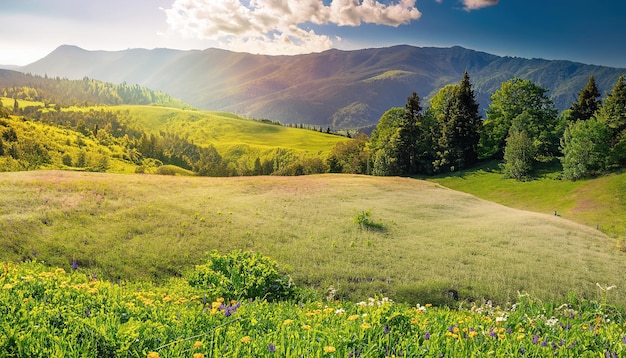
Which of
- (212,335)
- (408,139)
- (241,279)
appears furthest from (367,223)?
(408,139)

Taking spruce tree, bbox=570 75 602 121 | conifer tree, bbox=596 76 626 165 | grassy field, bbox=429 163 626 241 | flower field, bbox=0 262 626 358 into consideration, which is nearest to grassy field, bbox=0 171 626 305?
flower field, bbox=0 262 626 358

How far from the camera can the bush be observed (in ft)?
29.0

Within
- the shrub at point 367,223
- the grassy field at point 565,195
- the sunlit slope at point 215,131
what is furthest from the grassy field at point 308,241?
the sunlit slope at point 215,131

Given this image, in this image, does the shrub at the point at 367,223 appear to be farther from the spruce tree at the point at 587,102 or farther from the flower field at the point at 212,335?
the spruce tree at the point at 587,102

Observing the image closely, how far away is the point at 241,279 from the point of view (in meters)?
9.16

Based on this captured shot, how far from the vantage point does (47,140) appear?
138ft

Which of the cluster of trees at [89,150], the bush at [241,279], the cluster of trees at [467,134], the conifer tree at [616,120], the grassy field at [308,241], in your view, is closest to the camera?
the bush at [241,279]

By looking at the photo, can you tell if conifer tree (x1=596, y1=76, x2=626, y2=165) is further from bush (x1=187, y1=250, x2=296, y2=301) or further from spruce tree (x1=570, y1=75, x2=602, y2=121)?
bush (x1=187, y1=250, x2=296, y2=301)

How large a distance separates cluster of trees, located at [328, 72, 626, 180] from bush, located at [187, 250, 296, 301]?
73097mm

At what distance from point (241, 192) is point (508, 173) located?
60958mm

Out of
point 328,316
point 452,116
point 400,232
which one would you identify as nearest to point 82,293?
point 328,316

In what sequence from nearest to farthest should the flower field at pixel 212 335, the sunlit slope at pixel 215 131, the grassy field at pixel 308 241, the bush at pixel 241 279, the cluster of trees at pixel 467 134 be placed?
the flower field at pixel 212 335, the bush at pixel 241 279, the grassy field at pixel 308 241, the cluster of trees at pixel 467 134, the sunlit slope at pixel 215 131

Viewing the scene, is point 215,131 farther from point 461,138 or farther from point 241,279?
point 241,279

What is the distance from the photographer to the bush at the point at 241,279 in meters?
8.84
